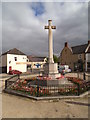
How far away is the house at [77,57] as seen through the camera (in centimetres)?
3197

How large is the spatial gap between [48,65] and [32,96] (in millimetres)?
4895

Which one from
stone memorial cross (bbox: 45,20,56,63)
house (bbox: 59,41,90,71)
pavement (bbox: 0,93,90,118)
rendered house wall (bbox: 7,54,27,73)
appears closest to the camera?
pavement (bbox: 0,93,90,118)

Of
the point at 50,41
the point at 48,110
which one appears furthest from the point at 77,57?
the point at 48,110

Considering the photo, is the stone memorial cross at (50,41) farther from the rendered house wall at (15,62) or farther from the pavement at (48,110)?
the rendered house wall at (15,62)

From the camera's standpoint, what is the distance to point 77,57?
34.6 metres

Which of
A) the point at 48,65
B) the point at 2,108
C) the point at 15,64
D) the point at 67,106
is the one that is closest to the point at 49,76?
the point at 48,65

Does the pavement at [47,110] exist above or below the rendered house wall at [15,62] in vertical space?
below

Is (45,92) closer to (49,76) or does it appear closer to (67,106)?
(67,106)

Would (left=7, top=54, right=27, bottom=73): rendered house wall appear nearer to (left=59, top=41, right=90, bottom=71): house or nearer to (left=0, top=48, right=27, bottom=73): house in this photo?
(left=0, top=48, right=27, bottom=73): house

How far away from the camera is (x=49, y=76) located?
10953mm

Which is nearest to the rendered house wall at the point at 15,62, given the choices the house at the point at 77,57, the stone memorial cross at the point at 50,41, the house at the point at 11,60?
the house at the point at 11,60

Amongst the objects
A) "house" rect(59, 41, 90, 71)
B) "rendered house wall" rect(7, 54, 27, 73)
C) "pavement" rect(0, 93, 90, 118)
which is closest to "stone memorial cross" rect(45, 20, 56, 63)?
"pavement" rect(0, 93, 90, 118)

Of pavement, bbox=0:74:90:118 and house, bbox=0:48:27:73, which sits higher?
house, bbox=0:48:27:73

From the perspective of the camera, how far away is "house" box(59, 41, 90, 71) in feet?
105
